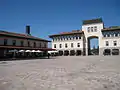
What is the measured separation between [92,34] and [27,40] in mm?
25388

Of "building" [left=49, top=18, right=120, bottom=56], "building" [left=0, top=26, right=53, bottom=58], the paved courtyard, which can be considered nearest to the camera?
the paved courtyard

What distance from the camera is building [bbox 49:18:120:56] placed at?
174ft

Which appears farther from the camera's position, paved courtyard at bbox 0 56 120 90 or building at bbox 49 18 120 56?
building at bbox 49 18 120 56

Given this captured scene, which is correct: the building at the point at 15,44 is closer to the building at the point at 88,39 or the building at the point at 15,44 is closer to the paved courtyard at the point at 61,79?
the building at the point at 88,39

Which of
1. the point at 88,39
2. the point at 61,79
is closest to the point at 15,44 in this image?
the point at 88,39

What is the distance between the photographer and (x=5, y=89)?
6770 mm

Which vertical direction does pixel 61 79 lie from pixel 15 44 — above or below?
below

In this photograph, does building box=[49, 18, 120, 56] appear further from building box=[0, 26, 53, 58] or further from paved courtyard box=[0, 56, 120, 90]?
paved courtyard box=[0, 56, 120, 90]

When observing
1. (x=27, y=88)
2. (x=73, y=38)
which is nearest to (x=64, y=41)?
(x=73, y=38)

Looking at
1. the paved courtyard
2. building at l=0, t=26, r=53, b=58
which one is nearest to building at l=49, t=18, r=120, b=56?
building at l=0, t=26, r=53, b=58

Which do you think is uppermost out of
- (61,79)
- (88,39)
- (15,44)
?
(88,39)

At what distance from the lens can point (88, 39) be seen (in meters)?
59.9

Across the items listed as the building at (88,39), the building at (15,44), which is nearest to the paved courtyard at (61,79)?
the building at (15,44)

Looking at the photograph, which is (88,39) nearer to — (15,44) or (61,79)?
(15,44)
